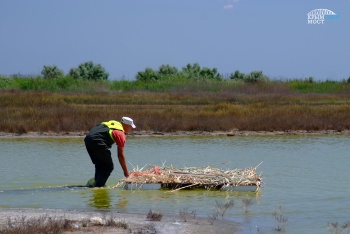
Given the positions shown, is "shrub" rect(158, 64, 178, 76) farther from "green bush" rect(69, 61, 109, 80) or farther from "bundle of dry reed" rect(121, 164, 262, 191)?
"bundle of dry reed" rect(121, 164, 262, 191)

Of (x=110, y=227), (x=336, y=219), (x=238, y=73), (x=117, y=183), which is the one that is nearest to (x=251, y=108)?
(x=117, y=183)

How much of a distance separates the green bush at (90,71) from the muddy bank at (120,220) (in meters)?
44.6

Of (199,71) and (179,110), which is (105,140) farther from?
(199,71)

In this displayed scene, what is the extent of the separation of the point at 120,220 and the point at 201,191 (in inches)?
119

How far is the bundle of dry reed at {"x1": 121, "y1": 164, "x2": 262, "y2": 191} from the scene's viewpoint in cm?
1146

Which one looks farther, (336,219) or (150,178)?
(150,178)

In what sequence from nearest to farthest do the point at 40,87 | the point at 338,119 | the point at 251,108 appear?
the point at 338,119 → the point at 251,108 → the point at 40,87

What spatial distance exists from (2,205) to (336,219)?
4261 mm

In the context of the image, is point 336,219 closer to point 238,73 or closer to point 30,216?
point 30,216

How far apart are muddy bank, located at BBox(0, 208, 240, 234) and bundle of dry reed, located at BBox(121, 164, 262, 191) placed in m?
1.96

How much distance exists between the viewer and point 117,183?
40.4ft

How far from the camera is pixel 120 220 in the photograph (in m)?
8.67

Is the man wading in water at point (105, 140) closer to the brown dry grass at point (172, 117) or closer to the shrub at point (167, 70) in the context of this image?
the brown dry grass at point (172, 117)

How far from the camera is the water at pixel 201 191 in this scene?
10141 mm
